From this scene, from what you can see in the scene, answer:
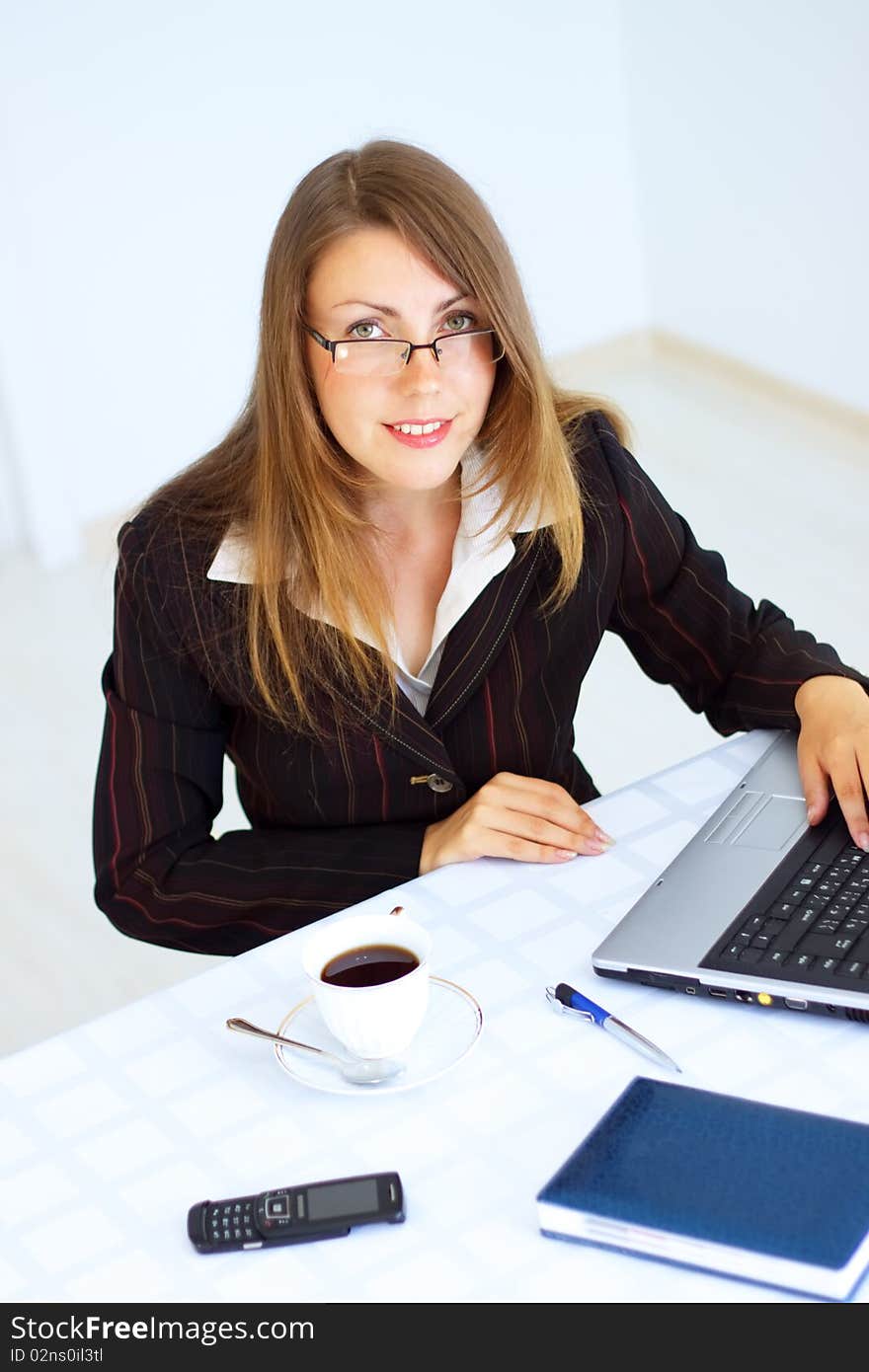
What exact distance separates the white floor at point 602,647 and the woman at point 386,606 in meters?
1.03

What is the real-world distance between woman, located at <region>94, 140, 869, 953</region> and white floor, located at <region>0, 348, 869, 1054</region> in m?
1.03

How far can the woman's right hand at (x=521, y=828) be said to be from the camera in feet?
4.63

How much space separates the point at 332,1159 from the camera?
3.62 ft

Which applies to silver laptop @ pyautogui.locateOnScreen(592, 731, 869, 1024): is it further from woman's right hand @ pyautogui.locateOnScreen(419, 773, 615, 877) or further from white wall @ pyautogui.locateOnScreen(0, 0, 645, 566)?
white wall @ pyautogui.locateOnScreen(0, 0, 645, 566)

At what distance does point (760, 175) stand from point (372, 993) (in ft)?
12.3

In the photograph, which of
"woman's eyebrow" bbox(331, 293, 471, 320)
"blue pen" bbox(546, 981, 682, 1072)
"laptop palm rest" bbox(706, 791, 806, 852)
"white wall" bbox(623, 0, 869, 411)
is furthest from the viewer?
"white wall" bbox(623, 0, 869, 411)

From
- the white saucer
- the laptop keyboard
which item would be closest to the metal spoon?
the white saucer

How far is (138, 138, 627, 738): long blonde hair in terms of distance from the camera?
Result: 1.48 m

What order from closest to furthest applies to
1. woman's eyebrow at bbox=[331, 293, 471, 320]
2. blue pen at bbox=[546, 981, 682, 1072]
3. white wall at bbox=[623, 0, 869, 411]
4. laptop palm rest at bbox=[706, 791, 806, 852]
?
blue pen at bbox=[546, 981, 682, 1072]
laptop palm rest at bbox=[706, 791, 806, 852]
woman's eyebrow at bbox=[331, 293, 471, 320]
white wall at bbox=[623, 0, 869, 411]

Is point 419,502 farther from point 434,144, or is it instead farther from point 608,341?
point 608,341

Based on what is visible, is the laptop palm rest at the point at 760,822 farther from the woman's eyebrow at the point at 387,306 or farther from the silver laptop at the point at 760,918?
the woman's eyebrow at the point at 387,306

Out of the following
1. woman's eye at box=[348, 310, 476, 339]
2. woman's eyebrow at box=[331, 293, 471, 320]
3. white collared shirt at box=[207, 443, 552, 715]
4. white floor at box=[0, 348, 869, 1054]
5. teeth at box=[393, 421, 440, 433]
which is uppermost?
woman's eyebrow at box=[331, 293, 471, 320]

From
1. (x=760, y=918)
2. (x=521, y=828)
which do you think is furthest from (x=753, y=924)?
(x=521, y=828)

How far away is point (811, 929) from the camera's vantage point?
122cm
